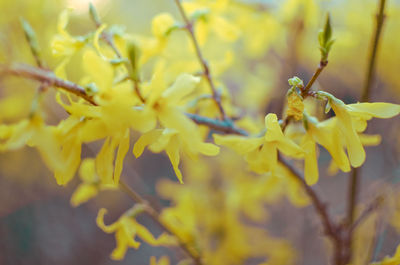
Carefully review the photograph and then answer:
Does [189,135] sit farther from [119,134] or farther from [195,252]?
[195,252]

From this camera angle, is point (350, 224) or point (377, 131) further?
point (377, 131)

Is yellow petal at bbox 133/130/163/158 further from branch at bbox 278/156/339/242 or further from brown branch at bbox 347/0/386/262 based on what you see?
brown branch at bbox 347/0/386/262

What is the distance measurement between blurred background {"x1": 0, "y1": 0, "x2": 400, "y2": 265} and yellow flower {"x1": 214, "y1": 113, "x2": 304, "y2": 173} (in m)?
0.66

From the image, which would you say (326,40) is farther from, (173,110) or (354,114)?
(173,110)

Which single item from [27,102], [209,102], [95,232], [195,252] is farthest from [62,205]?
[209,102]

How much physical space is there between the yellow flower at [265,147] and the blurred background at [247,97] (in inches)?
25.9

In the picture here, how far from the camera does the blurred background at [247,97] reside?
1515 mm

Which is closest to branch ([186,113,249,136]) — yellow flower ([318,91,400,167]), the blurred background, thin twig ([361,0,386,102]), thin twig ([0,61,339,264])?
thin twig ([0,61,339,264])

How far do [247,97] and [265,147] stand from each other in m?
1.27

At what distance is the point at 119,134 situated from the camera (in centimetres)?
59

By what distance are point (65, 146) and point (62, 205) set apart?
2134 mm

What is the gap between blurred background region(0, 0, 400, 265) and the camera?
4.97 ft

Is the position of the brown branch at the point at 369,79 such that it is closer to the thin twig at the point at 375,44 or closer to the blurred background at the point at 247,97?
the thin twig at the point at 375,44

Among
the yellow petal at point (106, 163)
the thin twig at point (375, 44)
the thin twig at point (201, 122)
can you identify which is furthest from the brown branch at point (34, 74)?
the thin twig at point (375, 44)
